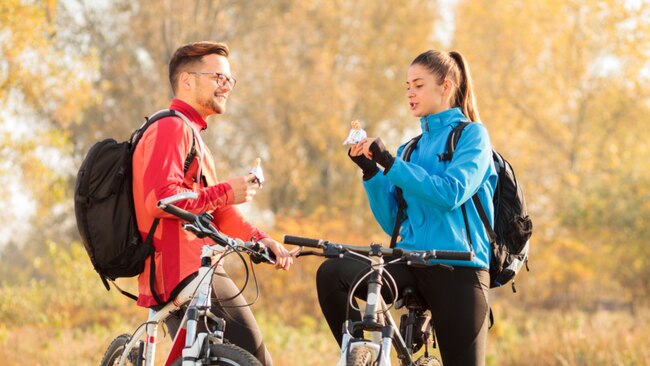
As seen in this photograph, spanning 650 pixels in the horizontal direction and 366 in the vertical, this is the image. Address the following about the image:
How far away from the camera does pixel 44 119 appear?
23.0m

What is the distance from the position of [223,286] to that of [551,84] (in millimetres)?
25301

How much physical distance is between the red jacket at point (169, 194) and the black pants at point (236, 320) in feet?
0.54

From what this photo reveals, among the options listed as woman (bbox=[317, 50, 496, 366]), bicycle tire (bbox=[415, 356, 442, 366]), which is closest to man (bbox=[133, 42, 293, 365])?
A: woman (bbox=[317, 50, 496, 366])

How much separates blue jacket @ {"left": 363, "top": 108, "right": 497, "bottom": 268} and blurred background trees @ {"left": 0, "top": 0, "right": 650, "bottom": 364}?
13863 millimetres

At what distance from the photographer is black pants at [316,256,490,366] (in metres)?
5.04

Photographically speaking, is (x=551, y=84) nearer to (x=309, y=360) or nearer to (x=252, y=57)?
(x=252, y=57)

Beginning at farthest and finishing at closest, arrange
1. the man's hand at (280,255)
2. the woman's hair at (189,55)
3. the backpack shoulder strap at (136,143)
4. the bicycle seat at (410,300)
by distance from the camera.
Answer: the woman's hair at (189,55) → the bicycle seat at (410,300) → the backpack shoulder strap at (136,143) → the man's hand at (280,255)

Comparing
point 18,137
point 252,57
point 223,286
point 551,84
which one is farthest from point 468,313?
point 551,84

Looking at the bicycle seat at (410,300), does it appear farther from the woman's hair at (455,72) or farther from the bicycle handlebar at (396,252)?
the woman's hair at (455,72)

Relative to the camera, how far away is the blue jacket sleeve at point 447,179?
4.89 meters

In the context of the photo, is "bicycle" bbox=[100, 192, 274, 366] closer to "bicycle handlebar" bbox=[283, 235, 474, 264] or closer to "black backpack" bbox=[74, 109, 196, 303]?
"black backpack" bbox=[74, 109, 196, 303]

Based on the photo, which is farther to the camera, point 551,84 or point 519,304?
point 551,84

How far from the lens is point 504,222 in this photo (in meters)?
5.34

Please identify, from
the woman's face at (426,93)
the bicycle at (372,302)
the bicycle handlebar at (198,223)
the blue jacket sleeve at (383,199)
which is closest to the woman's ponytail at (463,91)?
the woman's face at (426,93)
